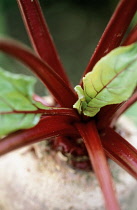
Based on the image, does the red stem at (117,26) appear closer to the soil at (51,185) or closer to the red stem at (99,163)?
the red stem at (99,163)

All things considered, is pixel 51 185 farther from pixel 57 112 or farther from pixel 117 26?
pixel 117 26

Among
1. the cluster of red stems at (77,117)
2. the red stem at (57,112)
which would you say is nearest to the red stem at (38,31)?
the cluster of red stems at (77,117)

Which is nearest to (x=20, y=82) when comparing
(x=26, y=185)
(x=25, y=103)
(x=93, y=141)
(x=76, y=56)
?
(x=25, y=103)

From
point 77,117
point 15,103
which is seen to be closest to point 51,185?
point 77,117

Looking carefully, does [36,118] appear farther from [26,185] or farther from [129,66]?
[26,185]

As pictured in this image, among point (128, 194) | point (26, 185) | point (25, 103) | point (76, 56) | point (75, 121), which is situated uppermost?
point (25, 103)

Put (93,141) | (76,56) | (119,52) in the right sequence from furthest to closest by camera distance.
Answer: (76,56), (93,141), (119,52)

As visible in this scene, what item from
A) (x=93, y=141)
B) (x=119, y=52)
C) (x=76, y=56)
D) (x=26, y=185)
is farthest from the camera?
(x=76, y=56)
